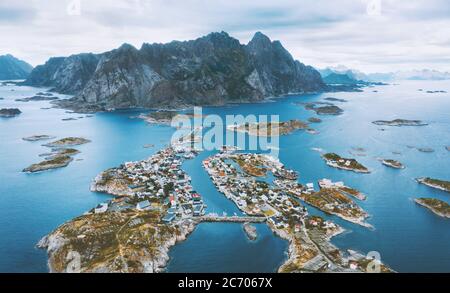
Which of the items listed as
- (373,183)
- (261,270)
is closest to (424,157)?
(373,183)

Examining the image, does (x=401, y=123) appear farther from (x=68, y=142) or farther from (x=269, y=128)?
(x=68, y=142)

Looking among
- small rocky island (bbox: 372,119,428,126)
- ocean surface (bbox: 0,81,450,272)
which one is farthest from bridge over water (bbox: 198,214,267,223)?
small rocky island (bbox: 372,119,428,126)

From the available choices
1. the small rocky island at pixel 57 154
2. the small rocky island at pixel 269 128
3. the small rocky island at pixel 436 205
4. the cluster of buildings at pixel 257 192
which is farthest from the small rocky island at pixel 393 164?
the small rocky island at pixel 57 154

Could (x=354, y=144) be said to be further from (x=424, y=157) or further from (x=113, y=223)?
(x=113, y=223)

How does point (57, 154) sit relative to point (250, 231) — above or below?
above

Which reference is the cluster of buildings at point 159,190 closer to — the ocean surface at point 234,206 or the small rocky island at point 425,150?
the ocean surface at point 234,206

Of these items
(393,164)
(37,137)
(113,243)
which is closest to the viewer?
(113,243)

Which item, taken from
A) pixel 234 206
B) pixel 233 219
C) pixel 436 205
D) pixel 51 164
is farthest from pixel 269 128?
pixel 233 219

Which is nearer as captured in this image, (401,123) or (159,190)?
(159,190)
